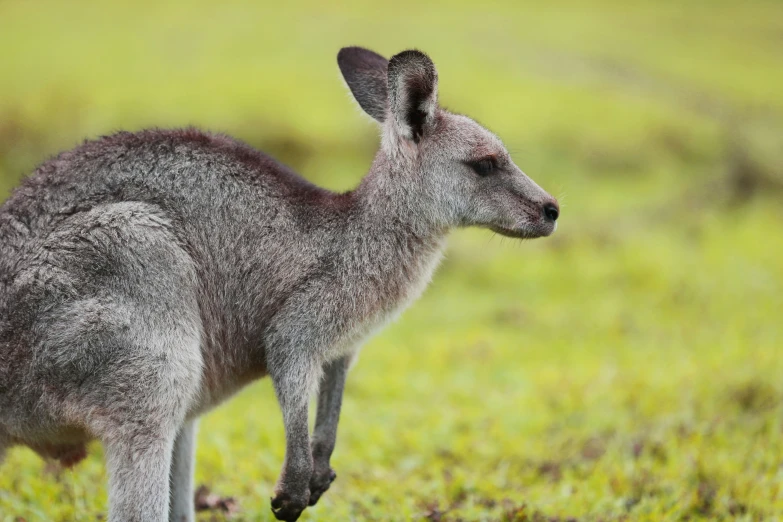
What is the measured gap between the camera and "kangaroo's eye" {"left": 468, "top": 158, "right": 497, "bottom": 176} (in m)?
4.71

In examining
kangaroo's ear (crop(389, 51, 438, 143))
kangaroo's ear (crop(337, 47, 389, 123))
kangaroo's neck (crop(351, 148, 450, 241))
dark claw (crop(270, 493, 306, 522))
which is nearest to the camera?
dark claw (crop(270, 493, 306, 522))

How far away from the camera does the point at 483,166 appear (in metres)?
4.72

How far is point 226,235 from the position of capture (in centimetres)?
446

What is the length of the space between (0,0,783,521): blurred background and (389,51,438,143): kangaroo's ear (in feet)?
1.69

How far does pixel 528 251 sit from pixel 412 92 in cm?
839

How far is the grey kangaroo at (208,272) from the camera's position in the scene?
13.0 ft

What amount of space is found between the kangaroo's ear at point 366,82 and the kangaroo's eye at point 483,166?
22.3 inches

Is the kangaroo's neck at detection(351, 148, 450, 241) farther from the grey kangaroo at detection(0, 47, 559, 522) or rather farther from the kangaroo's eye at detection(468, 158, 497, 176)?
the kangaroo's eye at detection(468, 158, 497, 176)

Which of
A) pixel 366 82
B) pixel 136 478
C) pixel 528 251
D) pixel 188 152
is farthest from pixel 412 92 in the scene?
pixel 528 251

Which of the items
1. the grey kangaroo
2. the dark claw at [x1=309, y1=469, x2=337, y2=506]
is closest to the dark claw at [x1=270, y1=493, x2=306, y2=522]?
the grey kangaroo

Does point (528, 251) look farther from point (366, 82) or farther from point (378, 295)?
point (378, 295)

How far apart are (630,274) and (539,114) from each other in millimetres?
6640

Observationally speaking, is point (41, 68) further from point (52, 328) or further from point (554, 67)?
point (52, 328)

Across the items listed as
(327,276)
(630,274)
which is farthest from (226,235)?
(630,274)
